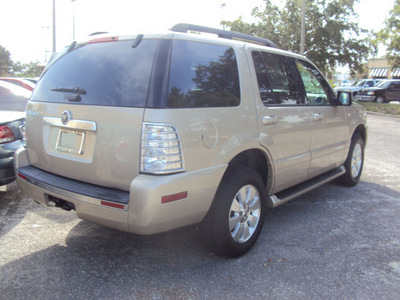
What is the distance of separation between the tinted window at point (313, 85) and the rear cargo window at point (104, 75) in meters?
2.20

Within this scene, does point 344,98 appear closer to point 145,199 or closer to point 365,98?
point 145,199

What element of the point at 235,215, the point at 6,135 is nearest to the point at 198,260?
the point at 235,215

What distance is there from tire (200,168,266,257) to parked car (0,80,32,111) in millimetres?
3799

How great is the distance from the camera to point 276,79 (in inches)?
150

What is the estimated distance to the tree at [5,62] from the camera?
54800mm

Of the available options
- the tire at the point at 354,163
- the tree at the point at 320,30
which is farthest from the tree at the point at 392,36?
the tire at the point at 354,163

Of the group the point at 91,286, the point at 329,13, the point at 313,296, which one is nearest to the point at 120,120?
the point at 91,286

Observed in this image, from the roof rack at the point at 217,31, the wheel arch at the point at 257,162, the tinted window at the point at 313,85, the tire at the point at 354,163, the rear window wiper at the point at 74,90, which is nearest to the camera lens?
the rear window wiper at the point at 74,90

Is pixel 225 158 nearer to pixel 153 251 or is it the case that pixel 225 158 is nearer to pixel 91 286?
pixel 153 251

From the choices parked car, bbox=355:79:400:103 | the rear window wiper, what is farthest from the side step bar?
parked car, bbox=355:79:400:103

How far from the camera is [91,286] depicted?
272 centimetres

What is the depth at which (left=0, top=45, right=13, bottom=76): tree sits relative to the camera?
180 feet

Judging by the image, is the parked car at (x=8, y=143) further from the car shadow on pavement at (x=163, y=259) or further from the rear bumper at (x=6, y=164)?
the car shadow on pavement at (x=163, y=259)

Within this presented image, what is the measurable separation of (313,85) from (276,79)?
89 cm
